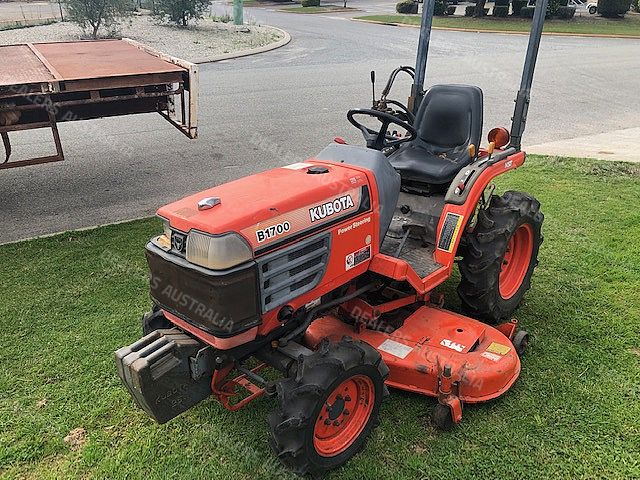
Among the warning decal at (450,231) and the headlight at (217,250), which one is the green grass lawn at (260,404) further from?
the headlight at (217,250)

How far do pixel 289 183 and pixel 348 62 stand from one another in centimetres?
1318

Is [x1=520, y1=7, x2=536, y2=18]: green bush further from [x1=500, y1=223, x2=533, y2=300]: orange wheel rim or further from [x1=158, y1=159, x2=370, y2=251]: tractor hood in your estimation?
[x1=158, y1=159, x2=370, y2=251]: tractor hood

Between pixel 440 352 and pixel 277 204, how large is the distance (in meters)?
1.30

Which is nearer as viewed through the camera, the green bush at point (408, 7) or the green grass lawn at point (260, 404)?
the green grass lawn at point (260, 404)

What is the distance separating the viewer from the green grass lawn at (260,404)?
2895 mm

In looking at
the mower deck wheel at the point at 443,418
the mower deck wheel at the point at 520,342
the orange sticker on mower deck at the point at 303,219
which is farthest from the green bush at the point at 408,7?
the mower deck wheel at the point at 443,418

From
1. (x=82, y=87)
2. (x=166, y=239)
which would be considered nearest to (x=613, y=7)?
(x=82, y=87)

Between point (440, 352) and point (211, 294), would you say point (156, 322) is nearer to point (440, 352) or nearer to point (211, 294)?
point (211, 294)

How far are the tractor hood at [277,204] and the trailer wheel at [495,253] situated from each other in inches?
41.2

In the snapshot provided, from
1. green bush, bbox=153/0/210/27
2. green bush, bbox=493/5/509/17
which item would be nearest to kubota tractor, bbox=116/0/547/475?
green bush, bbox=153/0/210/27

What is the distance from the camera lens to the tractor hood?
2.60m

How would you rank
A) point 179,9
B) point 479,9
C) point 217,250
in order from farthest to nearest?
point 479,9 → point 179,9 → point 217,250

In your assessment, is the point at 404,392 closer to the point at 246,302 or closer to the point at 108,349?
the point at 246,302

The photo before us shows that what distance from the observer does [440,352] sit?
3.27 metres
